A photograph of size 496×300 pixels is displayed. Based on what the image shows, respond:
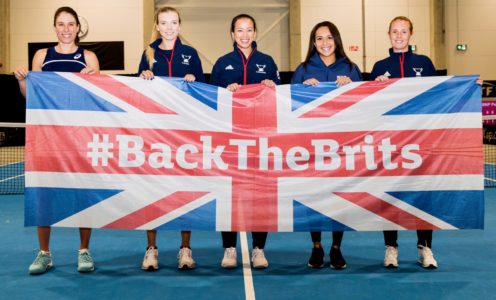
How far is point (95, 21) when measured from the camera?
18172 millimetres

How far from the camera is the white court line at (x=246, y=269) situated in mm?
3252

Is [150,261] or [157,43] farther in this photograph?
[157,43]

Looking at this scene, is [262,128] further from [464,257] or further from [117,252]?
[464,257]

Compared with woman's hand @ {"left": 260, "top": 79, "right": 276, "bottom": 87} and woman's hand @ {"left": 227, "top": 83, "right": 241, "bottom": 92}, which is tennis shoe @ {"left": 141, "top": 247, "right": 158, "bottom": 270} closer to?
woman's hand @ {"left": 227, "top": 83, "right": 241, "bottom": 92}

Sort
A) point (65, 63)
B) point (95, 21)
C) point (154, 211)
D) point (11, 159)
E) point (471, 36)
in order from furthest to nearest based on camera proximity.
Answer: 1. point (471, 36)
2. point (95, 21)
3. point (11, 159)
4. point (65, 63)
5. point (154, 211)

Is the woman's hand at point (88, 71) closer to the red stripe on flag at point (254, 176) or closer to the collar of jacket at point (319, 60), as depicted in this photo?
the red stripe on flag at point (254, 176)

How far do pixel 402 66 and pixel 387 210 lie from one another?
1249 mm

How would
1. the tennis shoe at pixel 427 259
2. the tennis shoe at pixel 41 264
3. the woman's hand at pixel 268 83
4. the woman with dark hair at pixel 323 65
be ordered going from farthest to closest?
the woman with dark hair at pixel 323 65 → the woman's hand at pixel 268 83 → the tennis shoe at pixel 427 259 → the tennis shoe at pixel 41 264

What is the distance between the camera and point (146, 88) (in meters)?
3.88

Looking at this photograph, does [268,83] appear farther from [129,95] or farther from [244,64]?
[129,95]

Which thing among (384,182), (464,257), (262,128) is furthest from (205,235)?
(464,257)

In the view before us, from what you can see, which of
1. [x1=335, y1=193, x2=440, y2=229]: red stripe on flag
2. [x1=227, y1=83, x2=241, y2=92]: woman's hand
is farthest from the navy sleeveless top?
[x1=335, y1=193, x2=440, y2=229]: red stripe on flag

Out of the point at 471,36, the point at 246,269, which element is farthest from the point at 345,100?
Answer: the point at 471,36

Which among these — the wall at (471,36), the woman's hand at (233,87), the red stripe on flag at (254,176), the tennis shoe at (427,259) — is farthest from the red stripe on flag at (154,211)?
the wall at (471,36)
